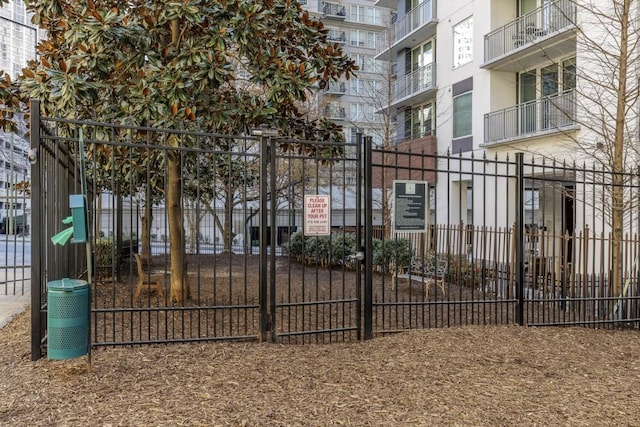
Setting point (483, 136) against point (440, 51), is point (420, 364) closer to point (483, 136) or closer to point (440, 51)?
point (483, 136)

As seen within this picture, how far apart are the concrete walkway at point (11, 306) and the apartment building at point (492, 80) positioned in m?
10.4

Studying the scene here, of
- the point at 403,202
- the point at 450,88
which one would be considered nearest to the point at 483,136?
the point at 450,88

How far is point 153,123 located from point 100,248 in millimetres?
7114

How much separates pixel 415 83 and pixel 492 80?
463 cm

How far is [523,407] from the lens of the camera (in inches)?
147

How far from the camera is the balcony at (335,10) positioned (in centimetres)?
3947

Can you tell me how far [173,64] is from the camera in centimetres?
660

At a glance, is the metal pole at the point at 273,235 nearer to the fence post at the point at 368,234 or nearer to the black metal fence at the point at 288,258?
the black metal fence at the point at 288,258

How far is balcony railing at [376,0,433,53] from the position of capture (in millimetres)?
19734

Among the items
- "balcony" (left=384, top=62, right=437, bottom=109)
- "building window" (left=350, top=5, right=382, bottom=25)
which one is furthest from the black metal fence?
"building window" (left=350, top=5, right=382, bottom=25)

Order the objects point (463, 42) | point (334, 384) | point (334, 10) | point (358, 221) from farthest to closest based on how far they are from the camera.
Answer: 1. point (334, 10)
2. point (463, 42)
3. point (358, 221)
4. point (334, 384)

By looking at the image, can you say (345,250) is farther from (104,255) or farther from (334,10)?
(334,10)

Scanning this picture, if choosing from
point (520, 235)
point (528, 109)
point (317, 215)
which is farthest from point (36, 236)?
point (528, 109)

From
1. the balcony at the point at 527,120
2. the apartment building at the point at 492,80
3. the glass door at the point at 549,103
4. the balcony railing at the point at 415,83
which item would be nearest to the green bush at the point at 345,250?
the apartment building at the point at 492,80
